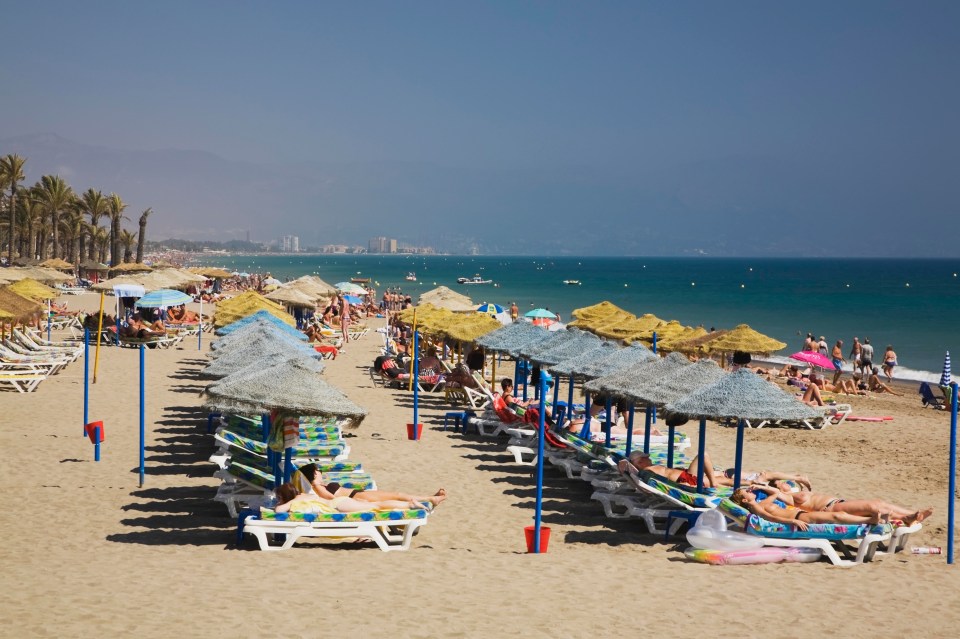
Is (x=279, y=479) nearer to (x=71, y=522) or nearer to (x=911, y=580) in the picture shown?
(x=71, y=522)

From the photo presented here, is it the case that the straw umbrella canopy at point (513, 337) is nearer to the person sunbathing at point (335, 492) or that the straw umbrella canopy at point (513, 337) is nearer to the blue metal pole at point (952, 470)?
the person sunbathing at point (335, 492)

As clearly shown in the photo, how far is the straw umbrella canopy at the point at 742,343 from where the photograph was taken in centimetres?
2025

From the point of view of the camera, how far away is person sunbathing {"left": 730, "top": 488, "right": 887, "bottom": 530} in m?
9.02

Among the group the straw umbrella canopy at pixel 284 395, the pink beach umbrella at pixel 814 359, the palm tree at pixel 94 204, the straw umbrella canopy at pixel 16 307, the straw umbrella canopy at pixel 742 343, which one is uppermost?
the palm tree at pixel 94 204

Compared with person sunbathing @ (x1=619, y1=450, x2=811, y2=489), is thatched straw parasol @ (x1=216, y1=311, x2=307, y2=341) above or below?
above

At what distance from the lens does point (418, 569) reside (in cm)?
814

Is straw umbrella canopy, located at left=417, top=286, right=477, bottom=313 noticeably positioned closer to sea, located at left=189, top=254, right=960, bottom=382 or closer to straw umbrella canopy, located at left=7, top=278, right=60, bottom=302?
straw umbrella canopy, located at left=7, top=278, right=60, bottom=302

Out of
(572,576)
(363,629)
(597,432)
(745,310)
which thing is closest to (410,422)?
(597,432)

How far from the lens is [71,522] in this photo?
365 inches

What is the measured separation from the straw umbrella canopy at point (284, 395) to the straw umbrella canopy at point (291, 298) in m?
18.1

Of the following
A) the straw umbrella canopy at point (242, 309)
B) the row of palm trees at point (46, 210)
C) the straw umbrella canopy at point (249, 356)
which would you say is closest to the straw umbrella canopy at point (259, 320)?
the straw umbrella canopy at point (242, 309)

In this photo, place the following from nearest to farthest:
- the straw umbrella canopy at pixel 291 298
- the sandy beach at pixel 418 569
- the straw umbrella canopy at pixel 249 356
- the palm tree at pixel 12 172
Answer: the sandy beach at pixel 418 569 < the straw umbrella canopy at pixel 249 356 < the straw umbrella canopy at pixel 291 298 < the palm tree at pixel 12 172

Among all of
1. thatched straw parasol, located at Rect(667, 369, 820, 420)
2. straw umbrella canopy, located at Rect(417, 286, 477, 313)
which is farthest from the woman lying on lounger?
straw umbrella canopy, located at Rect(417, 286, 477, 313)

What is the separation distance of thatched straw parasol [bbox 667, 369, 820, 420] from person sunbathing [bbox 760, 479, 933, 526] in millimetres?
817
